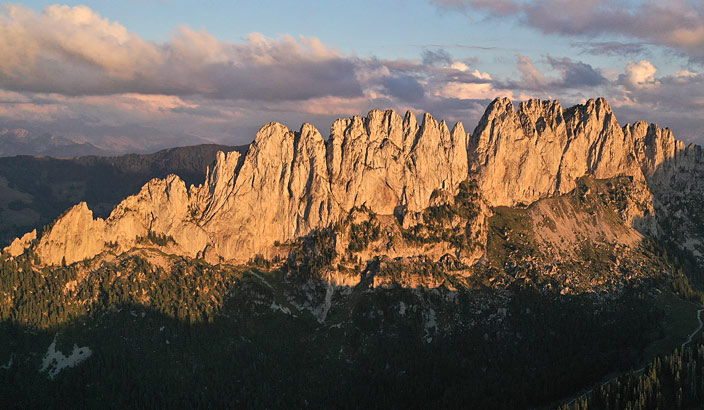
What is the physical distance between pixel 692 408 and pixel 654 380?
1376 centimetres

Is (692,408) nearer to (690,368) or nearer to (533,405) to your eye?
(690,368)

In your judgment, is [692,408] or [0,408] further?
[0,408]

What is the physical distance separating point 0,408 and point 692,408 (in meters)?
227

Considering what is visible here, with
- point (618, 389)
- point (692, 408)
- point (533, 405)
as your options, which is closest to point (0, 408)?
point (533, 405)

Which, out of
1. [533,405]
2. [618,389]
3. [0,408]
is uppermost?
[618,389]

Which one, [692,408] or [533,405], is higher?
[692,408]

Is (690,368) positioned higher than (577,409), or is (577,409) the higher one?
(690,368)

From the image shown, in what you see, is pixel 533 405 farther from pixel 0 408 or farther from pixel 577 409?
pixel 0 408

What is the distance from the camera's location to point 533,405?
19988 centimetres

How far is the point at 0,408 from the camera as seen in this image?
198m

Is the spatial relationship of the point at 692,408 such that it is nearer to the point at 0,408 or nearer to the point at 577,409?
the point at 577,409

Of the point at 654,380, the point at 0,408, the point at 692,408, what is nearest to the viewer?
the point at 692,408

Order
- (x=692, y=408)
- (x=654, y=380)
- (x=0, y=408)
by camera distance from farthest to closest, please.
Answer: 1. (x=0, y=408)
2. (x=654, y=380)
3. (x=692, y=408)

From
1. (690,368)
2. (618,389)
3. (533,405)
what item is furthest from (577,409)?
(690,368)
